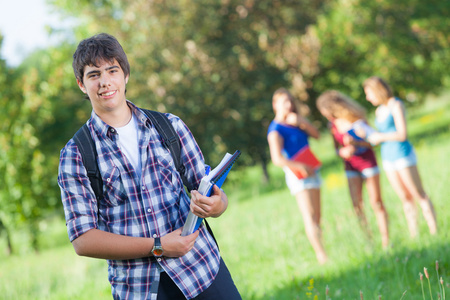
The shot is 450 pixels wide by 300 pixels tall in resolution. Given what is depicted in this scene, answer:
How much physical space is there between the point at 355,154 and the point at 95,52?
14.9ft

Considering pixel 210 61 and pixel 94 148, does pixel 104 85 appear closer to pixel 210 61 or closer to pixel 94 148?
pixel 94 148

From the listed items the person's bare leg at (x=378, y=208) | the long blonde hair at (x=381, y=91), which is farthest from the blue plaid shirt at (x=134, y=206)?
the long blonde hair at (x=381, y=91)

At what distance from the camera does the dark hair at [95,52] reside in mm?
2191

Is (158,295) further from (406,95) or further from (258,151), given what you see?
(406,95)

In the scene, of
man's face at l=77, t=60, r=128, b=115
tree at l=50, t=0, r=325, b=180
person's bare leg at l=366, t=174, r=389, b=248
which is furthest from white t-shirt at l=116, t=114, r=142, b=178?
tree at l=50, t=0, r=325, b=180

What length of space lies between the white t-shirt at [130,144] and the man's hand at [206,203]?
290 mm

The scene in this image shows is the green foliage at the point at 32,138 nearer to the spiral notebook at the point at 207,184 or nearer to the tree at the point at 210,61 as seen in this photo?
the tree at the point at 210,61

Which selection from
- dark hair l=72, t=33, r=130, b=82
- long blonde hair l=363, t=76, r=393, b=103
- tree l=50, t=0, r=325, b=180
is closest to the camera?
dark hair l=72, t=33, r=130, b=82

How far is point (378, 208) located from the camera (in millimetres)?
5891

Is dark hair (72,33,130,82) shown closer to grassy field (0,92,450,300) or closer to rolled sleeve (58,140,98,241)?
rolled sleeve (58,140,98,241)

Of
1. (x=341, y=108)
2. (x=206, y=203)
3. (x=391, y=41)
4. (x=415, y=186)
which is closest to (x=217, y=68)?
(x=391, y=41)

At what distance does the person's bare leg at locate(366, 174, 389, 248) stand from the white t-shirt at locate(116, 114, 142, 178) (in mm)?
4115

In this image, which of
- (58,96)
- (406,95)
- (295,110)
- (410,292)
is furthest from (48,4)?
(410,292)

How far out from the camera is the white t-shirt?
88.2 inches
